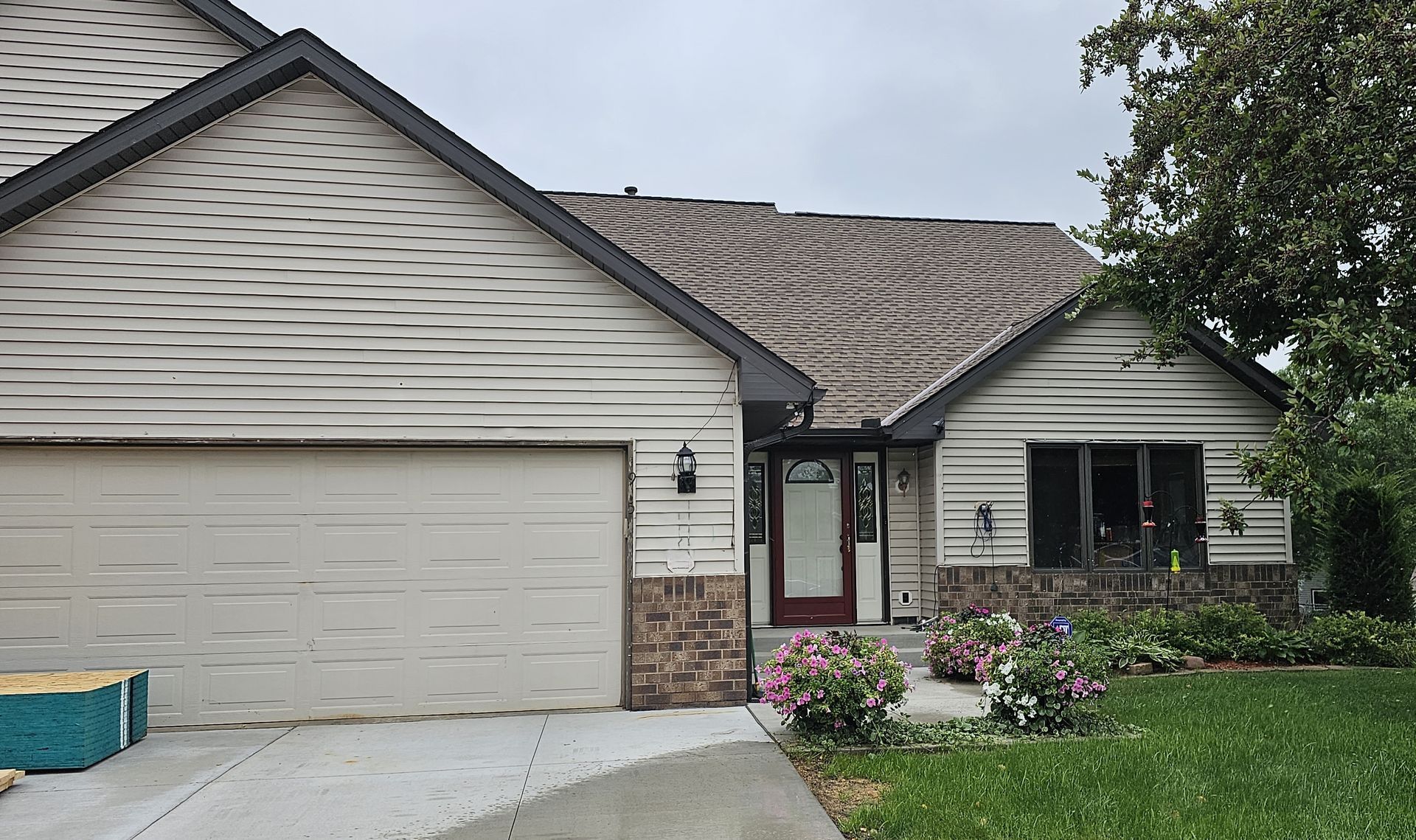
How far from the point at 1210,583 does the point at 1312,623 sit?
3.87 feet

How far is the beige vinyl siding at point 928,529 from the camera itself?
12.0m

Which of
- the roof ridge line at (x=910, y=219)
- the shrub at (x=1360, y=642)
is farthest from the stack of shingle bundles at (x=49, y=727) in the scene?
the roof ridge line at (x=910, y=219)

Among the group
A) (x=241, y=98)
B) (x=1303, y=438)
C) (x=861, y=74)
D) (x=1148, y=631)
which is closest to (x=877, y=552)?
(x=1148, y=631)

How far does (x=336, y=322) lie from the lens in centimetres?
803

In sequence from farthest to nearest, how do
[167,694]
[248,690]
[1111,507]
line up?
[1111,507] → [248,690] → [167,694]

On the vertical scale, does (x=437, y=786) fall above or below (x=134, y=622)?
below

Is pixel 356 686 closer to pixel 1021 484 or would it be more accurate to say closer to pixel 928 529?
pixel 928 529

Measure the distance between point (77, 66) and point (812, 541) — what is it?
8983mm

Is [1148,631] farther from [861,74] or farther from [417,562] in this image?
[861,74]

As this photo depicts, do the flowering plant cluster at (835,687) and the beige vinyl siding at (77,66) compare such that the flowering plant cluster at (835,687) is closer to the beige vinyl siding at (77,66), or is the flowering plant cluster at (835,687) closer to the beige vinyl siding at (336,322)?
the beige vinyl siding at (336,322)

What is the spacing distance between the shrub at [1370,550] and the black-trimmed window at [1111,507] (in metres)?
1.57

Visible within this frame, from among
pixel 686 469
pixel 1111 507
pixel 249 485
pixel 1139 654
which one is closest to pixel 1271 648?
pixel 1139 654

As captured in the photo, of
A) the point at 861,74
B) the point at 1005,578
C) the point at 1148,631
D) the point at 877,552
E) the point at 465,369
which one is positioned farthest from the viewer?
the point at 861,74

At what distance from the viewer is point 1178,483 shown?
12.3m
